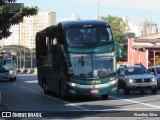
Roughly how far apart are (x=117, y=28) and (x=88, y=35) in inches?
2999

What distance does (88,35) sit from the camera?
22.3 meters

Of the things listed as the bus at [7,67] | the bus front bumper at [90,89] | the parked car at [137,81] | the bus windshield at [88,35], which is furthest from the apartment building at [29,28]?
the bus front bumper at [90,89]

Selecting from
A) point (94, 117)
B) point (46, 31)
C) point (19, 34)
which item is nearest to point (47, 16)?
point (19, 34)

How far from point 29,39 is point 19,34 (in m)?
7.62

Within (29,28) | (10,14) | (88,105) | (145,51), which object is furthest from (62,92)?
(29,28)

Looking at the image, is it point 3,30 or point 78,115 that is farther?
point 3,30

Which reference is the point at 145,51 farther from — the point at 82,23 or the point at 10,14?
the point at 10,14

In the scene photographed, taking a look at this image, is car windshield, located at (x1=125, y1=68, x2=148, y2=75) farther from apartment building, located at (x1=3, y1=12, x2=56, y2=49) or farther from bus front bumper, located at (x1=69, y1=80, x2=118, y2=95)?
apartment building, located at (x1=3, y1=12, x2=56, y2=49)

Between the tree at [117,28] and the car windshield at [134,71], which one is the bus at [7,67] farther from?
the tree at [117,28]

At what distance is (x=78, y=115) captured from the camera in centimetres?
1439

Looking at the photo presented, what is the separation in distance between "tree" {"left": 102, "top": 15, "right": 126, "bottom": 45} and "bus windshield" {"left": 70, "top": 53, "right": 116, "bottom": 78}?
2882 inches

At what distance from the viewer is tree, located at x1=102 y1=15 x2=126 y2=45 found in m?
96.2

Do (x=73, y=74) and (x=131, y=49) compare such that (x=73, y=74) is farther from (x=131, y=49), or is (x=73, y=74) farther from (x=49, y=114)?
(x=131, y=49)

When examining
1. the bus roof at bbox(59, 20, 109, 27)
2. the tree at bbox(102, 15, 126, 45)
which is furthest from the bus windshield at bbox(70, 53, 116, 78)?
the tree at bbox(102, 15, 126, 45)
